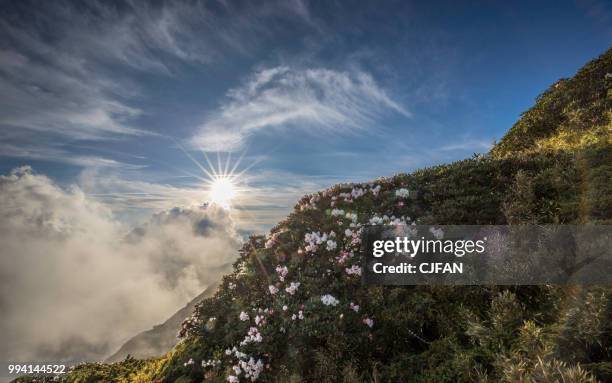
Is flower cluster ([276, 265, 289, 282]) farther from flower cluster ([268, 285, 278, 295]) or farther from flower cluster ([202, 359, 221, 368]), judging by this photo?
flower cluster ([202, 359, 221, 368])

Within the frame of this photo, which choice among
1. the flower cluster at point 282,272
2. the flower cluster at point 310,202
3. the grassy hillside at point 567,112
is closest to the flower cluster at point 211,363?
the flower cluster at point 282,272

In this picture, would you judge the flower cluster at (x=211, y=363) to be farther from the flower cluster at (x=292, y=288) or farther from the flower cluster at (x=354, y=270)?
the flower cluster at (x=354, y=270)

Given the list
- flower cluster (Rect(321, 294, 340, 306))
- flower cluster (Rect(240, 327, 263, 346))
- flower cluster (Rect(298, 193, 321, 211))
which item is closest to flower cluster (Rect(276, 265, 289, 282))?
flower cluster (Rect(240, 327, 263, 346))

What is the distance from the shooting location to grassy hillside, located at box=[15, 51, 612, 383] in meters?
4.75

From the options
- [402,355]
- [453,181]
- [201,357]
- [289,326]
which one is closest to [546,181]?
[453,181]

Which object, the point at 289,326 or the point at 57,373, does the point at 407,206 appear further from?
the point at 57,373

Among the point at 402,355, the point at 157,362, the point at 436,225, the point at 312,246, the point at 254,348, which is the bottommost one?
the point at 157,362

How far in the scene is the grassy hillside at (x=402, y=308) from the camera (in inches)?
187

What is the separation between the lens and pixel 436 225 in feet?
29.1

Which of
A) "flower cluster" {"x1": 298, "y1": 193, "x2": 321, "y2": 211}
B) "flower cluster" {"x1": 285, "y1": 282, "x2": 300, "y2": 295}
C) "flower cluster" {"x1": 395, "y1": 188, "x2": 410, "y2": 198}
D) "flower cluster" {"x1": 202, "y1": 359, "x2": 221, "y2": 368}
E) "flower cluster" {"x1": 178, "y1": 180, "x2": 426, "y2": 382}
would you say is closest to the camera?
"flower cluster" {"x1": 178, "y1": 180, "x2": 426, "y2": 382}

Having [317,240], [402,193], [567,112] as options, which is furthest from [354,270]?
[567,112]

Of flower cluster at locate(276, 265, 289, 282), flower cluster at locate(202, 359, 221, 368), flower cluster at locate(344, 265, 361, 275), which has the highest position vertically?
flower cluster at locate(344, 265, 361, 275)

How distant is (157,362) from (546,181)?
453 inches

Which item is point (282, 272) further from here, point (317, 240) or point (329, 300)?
point (329, 300)
